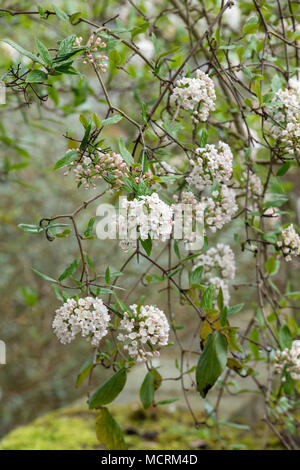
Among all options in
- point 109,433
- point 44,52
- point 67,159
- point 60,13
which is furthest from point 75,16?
point 109,433

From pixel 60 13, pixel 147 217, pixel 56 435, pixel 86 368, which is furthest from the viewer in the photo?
pixel 56 435

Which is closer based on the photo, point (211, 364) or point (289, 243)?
point (211, 364)

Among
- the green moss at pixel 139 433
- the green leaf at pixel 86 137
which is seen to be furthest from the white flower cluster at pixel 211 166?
the green moss at pixel 139 433

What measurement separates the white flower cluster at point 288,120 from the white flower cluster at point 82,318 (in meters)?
0.39

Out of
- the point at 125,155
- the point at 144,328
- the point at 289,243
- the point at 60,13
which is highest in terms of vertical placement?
the point at 60,13

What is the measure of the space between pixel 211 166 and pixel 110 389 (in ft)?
1.32

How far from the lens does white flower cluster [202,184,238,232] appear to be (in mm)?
740

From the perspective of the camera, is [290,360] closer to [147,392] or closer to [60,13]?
[147,392]

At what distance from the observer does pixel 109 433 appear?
839 millimetres

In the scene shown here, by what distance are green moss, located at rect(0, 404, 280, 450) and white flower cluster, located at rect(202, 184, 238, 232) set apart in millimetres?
702

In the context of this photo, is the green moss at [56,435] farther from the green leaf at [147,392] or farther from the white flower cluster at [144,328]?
the white flower cluster at [144,328]

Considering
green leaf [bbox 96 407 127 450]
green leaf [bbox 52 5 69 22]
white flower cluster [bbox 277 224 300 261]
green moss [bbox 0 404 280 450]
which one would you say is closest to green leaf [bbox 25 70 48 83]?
green leaf [bbox 52 5 69 22]

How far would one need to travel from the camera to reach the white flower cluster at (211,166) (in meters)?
0.66
